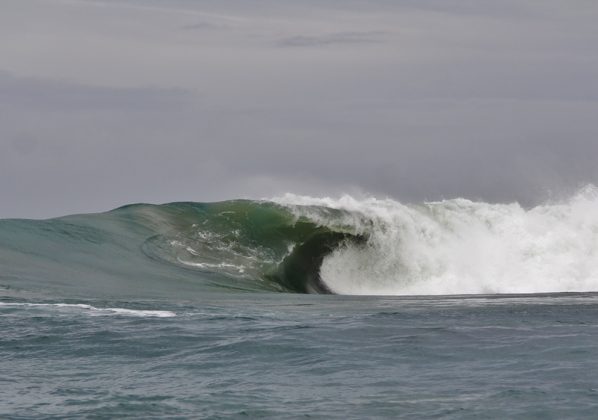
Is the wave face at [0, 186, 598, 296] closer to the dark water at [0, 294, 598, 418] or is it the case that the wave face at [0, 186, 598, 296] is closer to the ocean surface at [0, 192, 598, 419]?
the ocean surface at [0, 192, 598, 419]

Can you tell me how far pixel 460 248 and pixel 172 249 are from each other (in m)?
10.2

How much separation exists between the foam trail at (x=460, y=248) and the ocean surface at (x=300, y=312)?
0.08m

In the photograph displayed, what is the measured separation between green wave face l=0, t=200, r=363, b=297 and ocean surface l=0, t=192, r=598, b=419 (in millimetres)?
96

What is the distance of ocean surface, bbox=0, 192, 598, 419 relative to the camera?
46.1ft

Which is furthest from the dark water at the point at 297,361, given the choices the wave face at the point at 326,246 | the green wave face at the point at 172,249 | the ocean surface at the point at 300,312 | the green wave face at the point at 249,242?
the green wave face at the point at 249,242

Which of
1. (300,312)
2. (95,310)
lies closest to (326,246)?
(300,312)

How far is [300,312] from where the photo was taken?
22.3 m

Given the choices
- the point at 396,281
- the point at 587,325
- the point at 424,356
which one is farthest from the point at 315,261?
the point at 424,356

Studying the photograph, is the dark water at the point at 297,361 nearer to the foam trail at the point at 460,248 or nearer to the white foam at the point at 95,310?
the white foam at the point at 95,310

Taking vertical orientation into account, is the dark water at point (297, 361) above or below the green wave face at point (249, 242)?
below

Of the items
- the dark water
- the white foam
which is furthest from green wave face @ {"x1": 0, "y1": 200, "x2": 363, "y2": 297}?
the dark water

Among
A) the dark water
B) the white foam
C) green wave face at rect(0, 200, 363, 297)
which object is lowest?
the dark water

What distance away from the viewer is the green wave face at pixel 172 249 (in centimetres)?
2900

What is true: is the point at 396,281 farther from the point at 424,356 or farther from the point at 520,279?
the point at 424,356
